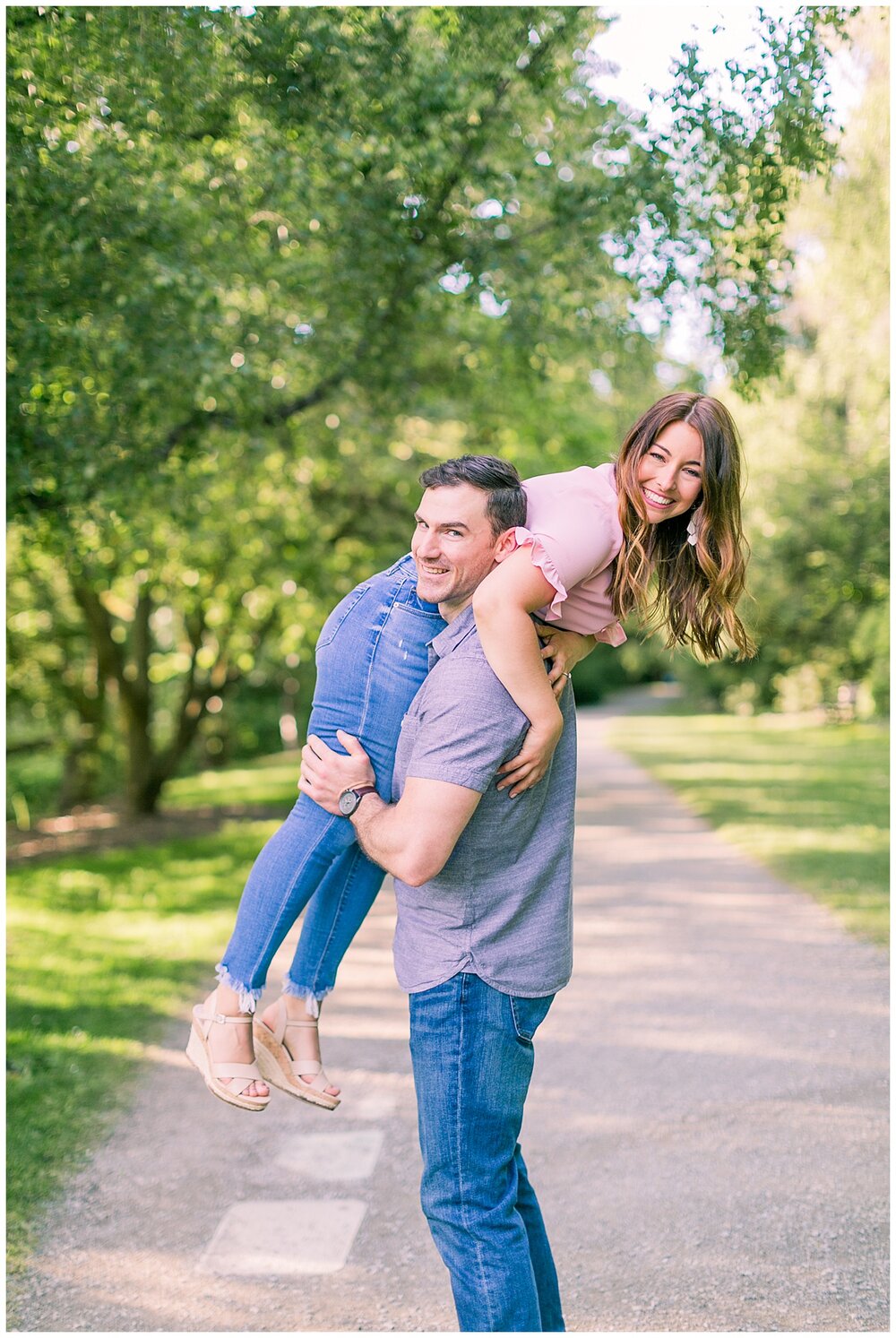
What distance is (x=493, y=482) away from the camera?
244 centimetres

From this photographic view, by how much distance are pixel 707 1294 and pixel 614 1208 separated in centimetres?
57

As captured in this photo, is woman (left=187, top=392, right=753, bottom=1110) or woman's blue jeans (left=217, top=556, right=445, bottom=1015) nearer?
woman (left=187, top=392, right=753, bottom=1110)

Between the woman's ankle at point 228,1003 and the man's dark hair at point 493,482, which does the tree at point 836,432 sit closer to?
the man's dark hair at point 493,482

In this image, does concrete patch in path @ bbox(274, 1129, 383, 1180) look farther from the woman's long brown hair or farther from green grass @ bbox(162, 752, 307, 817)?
green grass @ bbox(162, 752, 307, 817)

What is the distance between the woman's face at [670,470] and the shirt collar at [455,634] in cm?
43

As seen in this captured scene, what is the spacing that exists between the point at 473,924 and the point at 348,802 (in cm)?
36

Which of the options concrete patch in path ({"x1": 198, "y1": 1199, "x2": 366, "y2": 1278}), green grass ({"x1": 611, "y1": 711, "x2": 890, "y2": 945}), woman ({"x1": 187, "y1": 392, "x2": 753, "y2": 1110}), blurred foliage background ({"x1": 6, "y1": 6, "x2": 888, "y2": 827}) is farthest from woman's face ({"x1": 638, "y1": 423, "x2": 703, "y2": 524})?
green grass ({"x1": 611, "y1": 711, "x2": 890, "y2": 945})

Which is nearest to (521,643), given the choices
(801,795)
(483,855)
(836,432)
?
(483,855)

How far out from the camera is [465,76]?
16.5 feet

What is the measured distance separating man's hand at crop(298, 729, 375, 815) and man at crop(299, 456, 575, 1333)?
0.02 m

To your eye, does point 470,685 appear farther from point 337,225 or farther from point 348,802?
point 337,225

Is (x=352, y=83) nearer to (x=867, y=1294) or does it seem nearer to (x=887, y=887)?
(x=867, y=1294)

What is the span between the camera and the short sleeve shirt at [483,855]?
7.52 feet

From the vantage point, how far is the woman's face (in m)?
2.46
